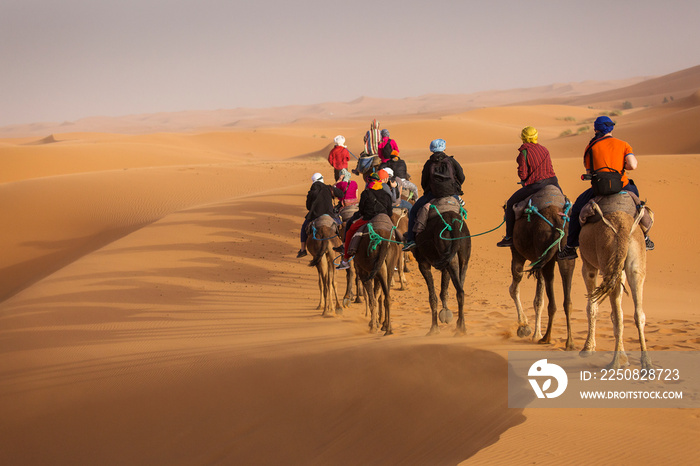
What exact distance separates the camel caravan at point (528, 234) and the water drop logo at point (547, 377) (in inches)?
33.7

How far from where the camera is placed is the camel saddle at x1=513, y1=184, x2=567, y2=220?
946 centimetres

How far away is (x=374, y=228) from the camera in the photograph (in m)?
10.8

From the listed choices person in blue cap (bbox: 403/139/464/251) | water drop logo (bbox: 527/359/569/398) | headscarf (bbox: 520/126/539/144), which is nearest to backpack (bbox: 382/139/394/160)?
person in blue cap (bbox: 403/139/464/251)

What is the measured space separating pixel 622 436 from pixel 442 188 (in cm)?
534

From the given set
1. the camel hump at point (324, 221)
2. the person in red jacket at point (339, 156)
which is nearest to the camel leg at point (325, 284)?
the camel hump at point (324, 221)

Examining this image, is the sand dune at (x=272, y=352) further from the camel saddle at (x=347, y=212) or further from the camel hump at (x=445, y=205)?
the camel saddle at (x=347, y=212)

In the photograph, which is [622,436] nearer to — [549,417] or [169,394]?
[549,417]

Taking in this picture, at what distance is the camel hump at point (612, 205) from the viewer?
7.79 m

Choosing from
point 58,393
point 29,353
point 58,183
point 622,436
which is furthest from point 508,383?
point 58,183

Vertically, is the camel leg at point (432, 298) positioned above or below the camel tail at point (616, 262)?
below

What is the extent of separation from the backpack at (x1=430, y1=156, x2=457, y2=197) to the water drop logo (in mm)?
3576

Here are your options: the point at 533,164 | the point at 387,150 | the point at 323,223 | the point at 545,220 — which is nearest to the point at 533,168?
the point at 533,164

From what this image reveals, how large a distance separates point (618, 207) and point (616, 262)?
691mm

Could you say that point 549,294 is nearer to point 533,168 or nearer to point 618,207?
point 533,168
